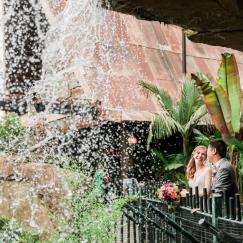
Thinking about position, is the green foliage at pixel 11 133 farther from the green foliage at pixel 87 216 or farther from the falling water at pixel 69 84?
the green foliage at pixel 87 216

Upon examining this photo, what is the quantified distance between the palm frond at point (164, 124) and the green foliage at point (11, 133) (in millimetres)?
3037

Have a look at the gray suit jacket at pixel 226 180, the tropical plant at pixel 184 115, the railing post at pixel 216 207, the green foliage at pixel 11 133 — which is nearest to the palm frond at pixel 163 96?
the tropical plant at pixel 184 115

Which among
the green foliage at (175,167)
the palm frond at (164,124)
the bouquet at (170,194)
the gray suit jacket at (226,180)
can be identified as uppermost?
the palm frond at (164,124)

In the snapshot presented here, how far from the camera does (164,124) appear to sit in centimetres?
1348

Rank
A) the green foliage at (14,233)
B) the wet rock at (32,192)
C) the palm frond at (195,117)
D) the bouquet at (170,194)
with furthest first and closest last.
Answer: the palm frond at (195,117) → the wet rock at (32,192) → the green foliage at (14,233) → the bouquet at (170,194)

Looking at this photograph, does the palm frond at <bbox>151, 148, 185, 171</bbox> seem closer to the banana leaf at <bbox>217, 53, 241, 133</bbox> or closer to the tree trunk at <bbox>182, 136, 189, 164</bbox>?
the tree trunk at <bbox>182, 136, 189, 164</bbox>

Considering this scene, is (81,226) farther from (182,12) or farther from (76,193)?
(182,12)

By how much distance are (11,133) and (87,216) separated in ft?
16.2

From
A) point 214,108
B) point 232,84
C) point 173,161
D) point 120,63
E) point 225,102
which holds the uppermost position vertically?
point 120,63

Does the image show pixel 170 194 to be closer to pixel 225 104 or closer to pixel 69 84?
pixel 225 104

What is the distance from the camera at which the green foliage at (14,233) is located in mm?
7289

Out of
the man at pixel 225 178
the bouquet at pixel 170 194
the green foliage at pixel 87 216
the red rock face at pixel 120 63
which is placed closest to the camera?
the bouquet at pixel 170 194

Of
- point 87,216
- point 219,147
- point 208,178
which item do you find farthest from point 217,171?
point 87,216

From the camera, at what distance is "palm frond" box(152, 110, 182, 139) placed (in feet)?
43.7
